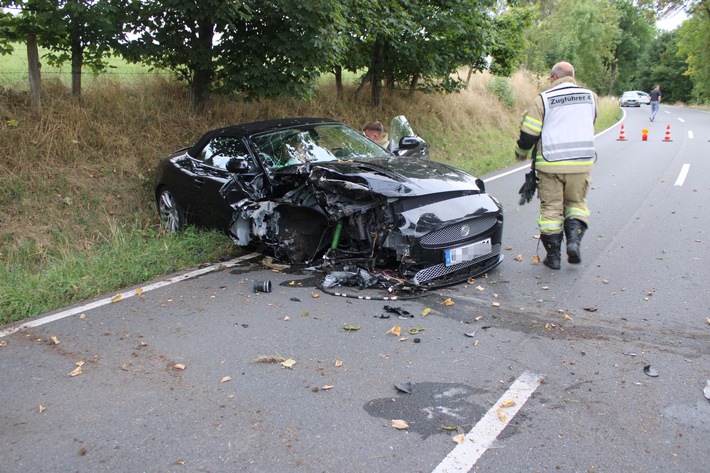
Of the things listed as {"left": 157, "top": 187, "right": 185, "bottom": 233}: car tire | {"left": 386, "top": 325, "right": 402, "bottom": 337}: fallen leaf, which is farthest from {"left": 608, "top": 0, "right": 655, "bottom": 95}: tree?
{"left": 386, "top": 325, "right": 402, "bottom": 337}: fallen leaf

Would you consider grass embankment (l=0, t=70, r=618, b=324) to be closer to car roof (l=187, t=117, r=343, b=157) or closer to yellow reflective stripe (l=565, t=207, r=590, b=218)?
car roof (l=187, t=117, r=343, b=157)

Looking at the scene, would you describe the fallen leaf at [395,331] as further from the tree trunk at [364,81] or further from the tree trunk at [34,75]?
the tree trunk at [364,81]

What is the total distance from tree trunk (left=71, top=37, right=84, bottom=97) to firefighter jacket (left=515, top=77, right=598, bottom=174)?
280 inches

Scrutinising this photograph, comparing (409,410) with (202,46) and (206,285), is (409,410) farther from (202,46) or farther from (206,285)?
(202,46)

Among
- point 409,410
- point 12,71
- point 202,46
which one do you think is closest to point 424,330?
point 409,410

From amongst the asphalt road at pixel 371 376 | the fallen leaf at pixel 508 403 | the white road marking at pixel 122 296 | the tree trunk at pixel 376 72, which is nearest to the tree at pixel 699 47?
the tree trunk at pixel 376 72

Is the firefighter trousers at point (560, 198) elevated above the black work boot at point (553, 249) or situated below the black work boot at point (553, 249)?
above

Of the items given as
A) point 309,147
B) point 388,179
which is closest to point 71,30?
point 309,147

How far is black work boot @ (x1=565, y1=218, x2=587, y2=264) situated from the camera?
575 centimetres

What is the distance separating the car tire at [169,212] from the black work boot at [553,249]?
4.28m

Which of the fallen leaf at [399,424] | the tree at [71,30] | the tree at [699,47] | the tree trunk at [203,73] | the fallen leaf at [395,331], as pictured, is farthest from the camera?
the tree at [699,47]

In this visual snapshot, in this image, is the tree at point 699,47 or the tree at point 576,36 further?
the tree at point 699,47

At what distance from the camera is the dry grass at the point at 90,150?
7312mm

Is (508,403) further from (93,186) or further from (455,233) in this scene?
(93,186)
